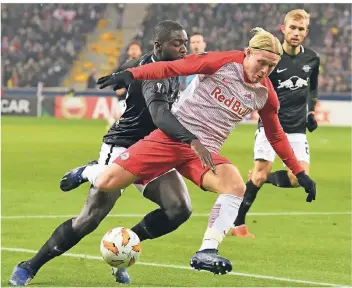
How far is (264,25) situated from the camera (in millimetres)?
37719

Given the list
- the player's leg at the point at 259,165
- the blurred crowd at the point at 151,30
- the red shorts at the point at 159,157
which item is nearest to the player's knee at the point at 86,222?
the red shorts at the point at 159,157

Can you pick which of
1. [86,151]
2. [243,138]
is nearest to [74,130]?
[243,138]

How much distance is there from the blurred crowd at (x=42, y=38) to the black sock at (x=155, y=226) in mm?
33275

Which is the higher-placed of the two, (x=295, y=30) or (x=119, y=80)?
(x=119, y=80)

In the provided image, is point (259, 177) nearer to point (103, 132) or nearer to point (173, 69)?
point (173, 69)

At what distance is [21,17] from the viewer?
43.0 metres

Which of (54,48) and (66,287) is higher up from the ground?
(66,287)

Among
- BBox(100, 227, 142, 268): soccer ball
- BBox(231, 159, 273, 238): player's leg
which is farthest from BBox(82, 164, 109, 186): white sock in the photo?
BBox(231, 159, 273, 238): player's leg

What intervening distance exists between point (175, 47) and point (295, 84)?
440 centimetres

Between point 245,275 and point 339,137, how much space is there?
21.1 meters

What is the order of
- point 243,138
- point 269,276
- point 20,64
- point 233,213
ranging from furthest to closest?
point 20,64 < point 243,138 < point 269,276 < point 233,213

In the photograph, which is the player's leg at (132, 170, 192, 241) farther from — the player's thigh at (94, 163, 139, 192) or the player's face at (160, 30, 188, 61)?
the player's face at (160, 30, 188, 61)

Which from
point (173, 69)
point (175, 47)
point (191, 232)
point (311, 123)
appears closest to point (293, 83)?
point (311, 123)

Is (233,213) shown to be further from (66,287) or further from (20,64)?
(20,64)
